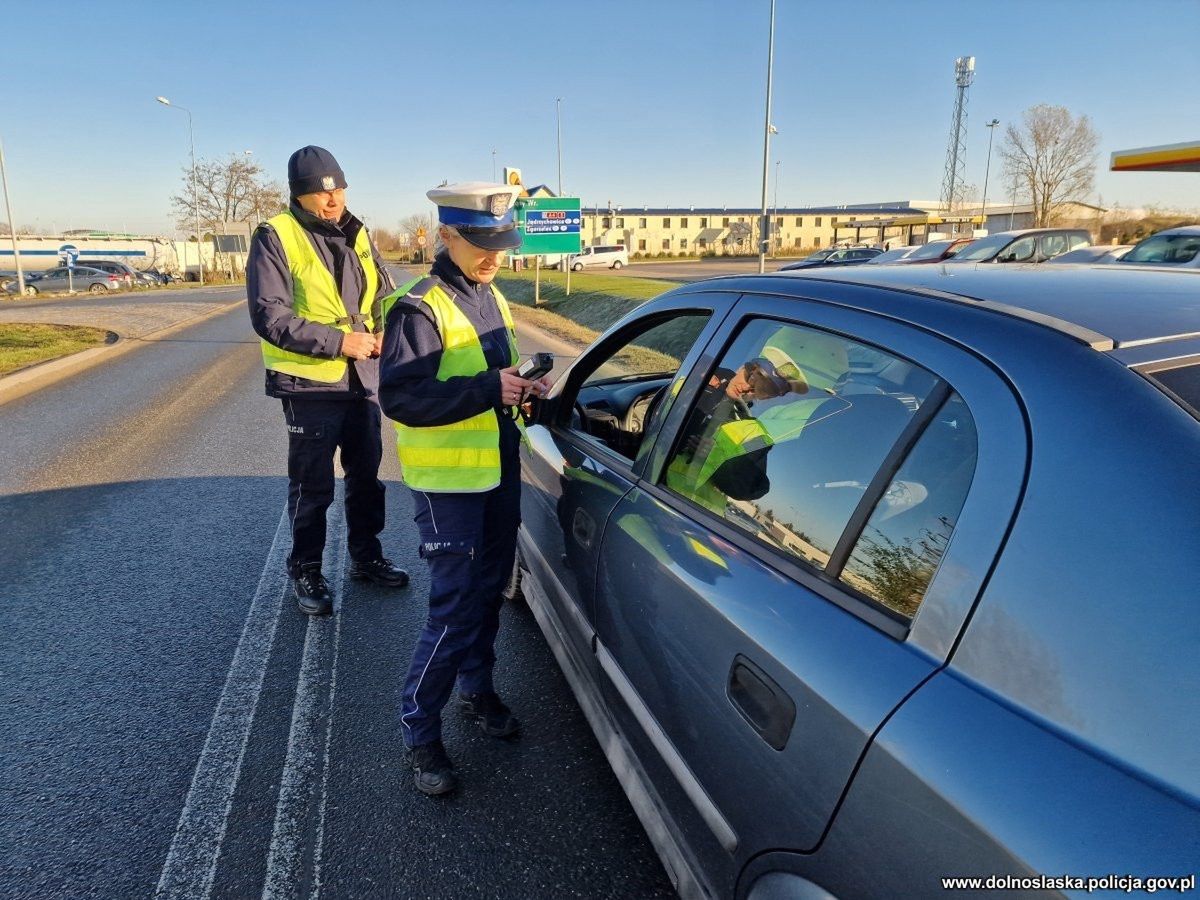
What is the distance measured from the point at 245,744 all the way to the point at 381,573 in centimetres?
128

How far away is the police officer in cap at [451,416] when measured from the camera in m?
2.14

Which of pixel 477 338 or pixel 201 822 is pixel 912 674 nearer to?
pixel 477 338

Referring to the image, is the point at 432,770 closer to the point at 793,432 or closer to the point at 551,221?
the point at 793,432

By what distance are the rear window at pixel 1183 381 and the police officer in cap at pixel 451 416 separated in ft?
5.09

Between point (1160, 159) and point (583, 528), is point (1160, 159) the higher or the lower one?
the higher one

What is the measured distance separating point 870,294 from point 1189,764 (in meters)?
1.02

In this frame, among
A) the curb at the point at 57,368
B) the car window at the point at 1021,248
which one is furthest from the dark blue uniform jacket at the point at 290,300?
the car window at the point at 1021,248

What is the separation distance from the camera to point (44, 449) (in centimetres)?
629

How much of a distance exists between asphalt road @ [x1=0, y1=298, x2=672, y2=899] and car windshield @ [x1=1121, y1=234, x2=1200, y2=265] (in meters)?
11.9

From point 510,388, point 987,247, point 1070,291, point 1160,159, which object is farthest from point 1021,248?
point 510,388

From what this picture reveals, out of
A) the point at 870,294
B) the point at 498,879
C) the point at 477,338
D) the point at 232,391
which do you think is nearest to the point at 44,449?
the point at 232,391

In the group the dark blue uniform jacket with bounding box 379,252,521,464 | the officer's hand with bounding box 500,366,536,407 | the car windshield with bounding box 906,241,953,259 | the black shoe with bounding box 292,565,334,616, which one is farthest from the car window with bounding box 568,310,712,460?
the car windshield with bounding box 906,241,953,259

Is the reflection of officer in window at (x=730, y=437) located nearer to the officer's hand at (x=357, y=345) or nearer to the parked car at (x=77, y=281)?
the officer's hand at (x=357, y=345)

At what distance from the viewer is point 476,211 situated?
2188 mm
